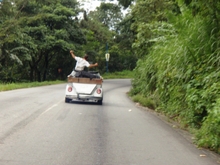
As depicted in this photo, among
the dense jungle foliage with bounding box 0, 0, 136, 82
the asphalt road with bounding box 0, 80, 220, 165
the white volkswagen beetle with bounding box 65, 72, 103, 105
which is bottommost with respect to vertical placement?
the asphalt road with bounding box 0, 80, 220, 165

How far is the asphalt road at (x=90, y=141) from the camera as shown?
711cm

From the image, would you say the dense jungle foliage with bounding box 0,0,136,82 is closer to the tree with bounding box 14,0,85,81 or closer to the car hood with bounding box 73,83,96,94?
the tree with bounding box 14,0,85,81

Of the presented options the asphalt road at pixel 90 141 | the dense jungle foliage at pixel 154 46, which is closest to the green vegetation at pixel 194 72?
the dense jungle foliage at pixel 154 46

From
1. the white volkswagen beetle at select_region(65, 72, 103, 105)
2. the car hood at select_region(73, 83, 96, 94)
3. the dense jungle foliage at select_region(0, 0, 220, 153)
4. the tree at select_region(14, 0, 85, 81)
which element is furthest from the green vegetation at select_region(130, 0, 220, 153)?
the tree at select_region(14, 0, 85, 81)

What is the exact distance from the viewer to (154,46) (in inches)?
728

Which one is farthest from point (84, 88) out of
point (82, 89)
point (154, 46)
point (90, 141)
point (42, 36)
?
point (42, 36)

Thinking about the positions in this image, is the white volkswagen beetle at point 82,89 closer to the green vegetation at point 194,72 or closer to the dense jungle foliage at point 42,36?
the green vegetation at point 194,72

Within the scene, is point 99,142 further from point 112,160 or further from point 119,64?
point 119,64

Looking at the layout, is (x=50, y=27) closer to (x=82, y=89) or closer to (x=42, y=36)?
(x=42, y=36)

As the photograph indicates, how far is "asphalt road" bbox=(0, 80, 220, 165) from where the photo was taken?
23.3 feet

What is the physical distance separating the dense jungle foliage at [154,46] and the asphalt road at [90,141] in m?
0.78

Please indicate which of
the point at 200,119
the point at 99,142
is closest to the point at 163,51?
the point at 200,119

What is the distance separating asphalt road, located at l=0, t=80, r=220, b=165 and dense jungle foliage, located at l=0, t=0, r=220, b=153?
782 millimetres

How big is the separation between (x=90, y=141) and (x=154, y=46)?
34.6 feet
